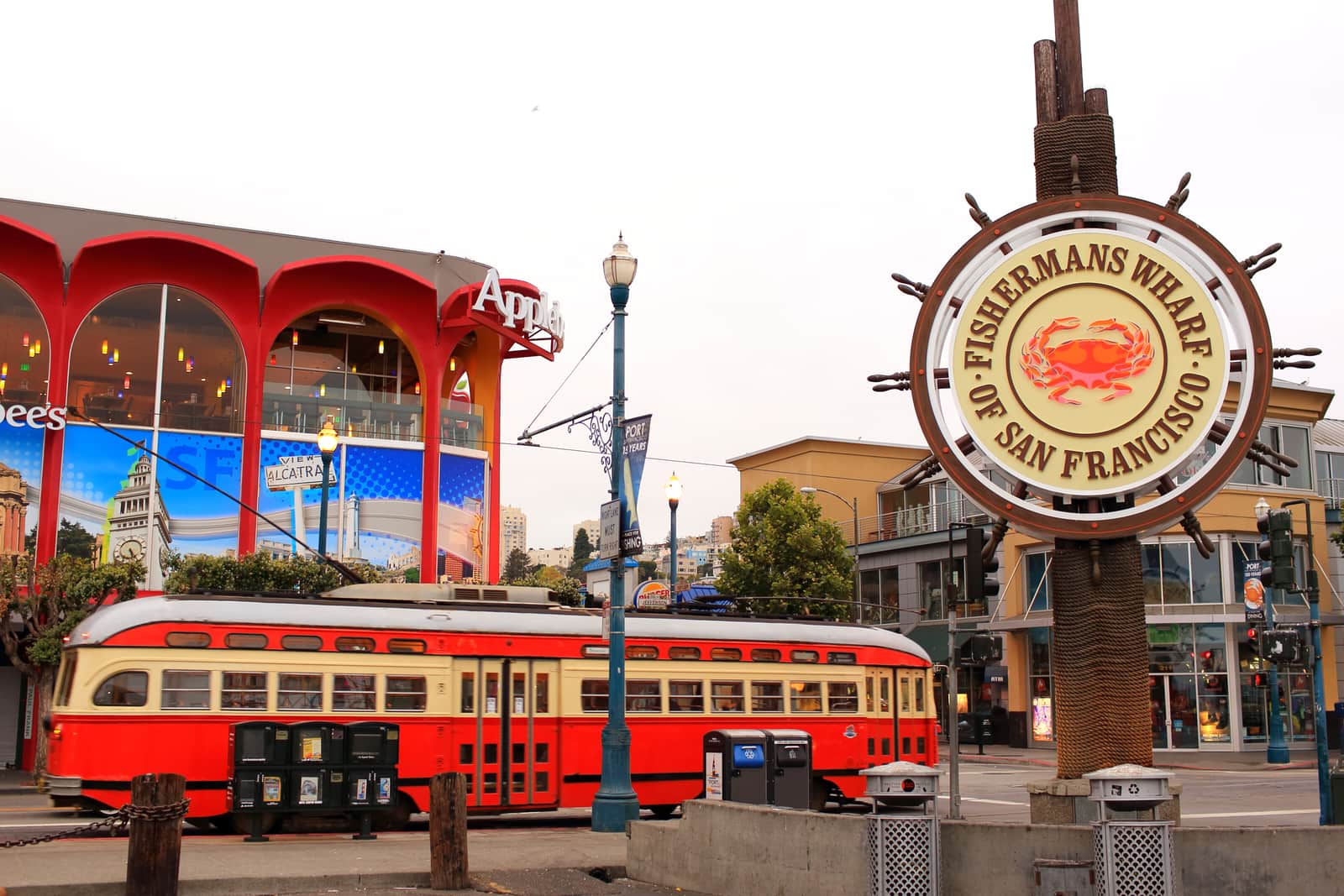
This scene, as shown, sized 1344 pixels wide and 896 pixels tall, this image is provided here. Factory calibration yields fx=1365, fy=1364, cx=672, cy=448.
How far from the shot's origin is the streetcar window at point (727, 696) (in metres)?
22.4

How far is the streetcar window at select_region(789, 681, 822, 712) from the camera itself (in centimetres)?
2291

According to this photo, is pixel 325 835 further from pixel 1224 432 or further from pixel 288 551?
pixel 288 551

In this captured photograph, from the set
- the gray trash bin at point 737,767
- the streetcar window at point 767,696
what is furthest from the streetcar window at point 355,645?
the streetcar window at point 767,696

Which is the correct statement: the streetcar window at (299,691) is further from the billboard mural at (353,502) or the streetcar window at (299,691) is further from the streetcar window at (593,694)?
the billboard mural at (353,502)

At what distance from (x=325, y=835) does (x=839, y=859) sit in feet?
30.0

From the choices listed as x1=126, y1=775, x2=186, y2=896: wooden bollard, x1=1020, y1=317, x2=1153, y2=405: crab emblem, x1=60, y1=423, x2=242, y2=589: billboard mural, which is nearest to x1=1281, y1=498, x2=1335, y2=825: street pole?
x1=1020, y1=317, x2=1153, y2=405: crab emblem

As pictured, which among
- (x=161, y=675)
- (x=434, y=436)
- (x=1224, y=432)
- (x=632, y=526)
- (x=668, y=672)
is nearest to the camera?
(x=1224, y=432)

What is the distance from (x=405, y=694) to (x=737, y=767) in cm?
501

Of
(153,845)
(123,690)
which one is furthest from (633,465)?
(153,845)

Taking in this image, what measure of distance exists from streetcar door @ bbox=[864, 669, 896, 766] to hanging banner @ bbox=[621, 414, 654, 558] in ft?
18.8

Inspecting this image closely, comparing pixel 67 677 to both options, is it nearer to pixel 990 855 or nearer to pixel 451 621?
pixel 451 621

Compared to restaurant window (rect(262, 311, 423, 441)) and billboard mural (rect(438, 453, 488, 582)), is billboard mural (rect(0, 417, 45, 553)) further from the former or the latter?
billboard mural (rect(438, 453, 488, 582))

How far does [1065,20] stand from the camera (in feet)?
47.6

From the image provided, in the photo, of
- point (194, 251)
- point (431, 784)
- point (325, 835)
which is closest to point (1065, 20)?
point (431, 784)
